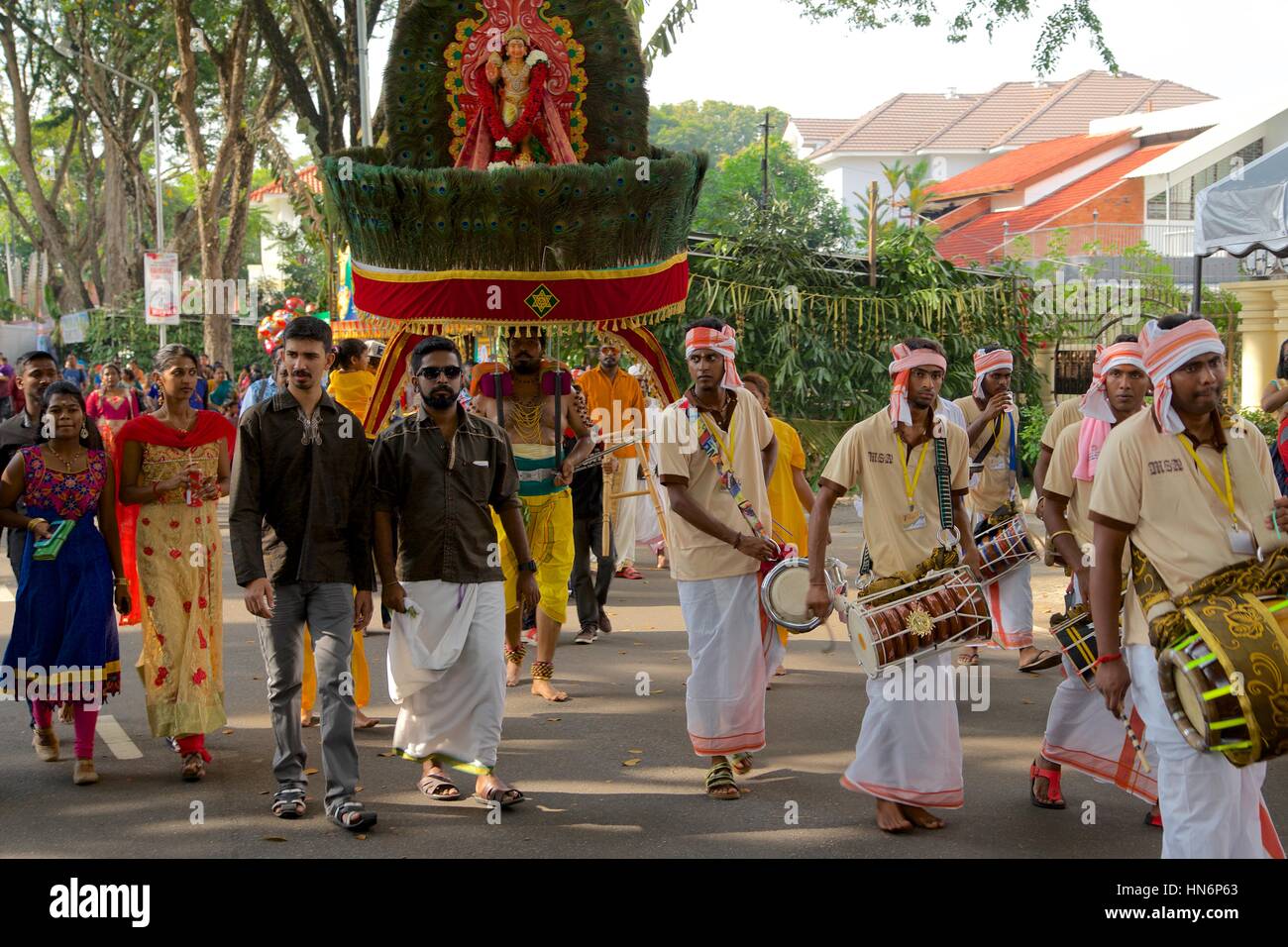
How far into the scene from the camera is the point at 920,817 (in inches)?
247

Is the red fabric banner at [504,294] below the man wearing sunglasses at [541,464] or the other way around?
the other way around

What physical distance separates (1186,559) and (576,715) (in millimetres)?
4426

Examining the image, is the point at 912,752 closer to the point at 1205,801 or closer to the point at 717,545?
the point at 717,545

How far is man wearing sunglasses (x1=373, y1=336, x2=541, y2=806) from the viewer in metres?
6.64

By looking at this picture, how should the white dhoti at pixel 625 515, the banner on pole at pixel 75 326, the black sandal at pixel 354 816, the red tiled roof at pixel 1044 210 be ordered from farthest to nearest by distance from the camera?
the red tiled roof at pixel 1044 210, the banner on pole at pixel 75 326, the white dhoti at pixel 625 515, the black sandal at pixel 354 816

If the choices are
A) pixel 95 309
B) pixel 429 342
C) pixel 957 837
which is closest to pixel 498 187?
pixel 429 342

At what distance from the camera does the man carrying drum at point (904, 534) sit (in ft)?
20.4

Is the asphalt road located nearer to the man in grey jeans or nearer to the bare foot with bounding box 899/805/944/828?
the bare foot with bounding box 899/805/944/828

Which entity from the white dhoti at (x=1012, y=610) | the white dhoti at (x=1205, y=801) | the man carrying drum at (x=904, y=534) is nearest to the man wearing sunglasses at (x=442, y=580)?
the man carrying drum at (x=904, y=534)

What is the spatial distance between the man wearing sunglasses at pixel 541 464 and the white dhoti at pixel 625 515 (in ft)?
15.5

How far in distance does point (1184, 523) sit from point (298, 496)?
3641 millimetres

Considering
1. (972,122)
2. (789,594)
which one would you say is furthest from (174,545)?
(972,122)
